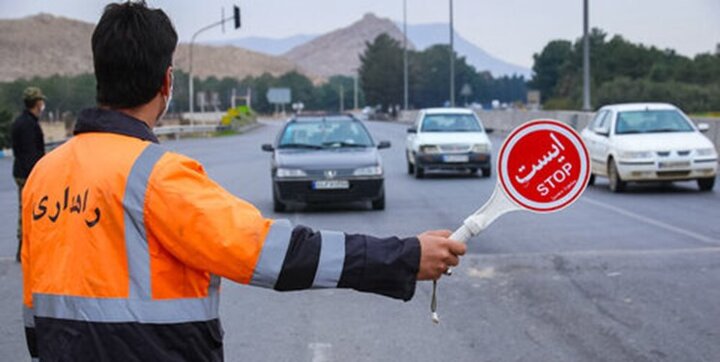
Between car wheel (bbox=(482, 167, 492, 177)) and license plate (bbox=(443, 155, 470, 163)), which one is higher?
license plate (bbox=(443, 155, 470, 163))

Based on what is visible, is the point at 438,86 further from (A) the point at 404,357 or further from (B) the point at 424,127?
(A) the point at 404,357

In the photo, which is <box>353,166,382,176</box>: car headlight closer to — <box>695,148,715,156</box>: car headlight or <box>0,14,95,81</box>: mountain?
<box>695,148,715,156</box>: car headlight

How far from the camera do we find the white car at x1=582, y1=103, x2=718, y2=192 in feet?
61.3

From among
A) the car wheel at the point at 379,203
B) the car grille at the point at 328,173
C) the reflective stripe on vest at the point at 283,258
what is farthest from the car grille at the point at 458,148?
the reflective stripe on vest at the point at 283,258

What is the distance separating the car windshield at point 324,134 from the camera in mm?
17781

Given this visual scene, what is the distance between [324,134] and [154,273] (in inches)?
611

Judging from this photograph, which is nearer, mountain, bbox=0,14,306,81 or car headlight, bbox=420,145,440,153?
car headlight, bbox=420,145,440,153

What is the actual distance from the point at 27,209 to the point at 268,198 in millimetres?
16550

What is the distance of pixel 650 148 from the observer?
61.5 feet

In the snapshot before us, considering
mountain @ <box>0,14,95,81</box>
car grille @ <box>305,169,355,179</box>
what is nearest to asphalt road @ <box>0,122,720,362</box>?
car grille @ <box>305,169,355,179</box>

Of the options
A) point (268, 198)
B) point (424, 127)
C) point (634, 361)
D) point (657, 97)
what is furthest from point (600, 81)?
point (634, 361)

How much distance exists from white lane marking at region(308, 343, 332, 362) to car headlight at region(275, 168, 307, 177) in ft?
30.7

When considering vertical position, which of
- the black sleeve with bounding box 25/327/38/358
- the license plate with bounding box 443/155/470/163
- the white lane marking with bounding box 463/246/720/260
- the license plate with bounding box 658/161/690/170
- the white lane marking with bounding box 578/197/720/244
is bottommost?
the white lane marking with bounding box 578/197/720/244

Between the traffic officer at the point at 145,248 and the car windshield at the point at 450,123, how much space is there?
73.8 feet
